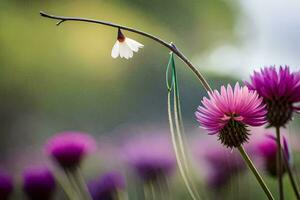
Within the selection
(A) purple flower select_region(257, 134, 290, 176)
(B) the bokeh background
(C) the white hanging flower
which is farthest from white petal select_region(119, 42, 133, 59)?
(B) the bokeh background

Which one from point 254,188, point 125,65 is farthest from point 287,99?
point 125,65

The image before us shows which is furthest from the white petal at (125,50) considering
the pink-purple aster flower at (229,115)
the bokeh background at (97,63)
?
the bokeh background at (97,63)

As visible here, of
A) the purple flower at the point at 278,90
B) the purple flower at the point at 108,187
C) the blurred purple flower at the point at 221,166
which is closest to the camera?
the purple flower at the point at 278,90

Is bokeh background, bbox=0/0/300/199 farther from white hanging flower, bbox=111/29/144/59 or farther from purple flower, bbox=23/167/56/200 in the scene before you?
white hanging flower, bbox=111/29/144/59

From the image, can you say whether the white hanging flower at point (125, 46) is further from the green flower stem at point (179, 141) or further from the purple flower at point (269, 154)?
the purple flower at point (269, 154)

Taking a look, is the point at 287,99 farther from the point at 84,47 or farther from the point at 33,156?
the point at 84,47

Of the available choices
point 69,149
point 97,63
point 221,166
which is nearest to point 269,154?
point 221,166
